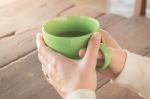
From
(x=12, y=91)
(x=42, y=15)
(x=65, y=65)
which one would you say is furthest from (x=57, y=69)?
(x=42, y=15)

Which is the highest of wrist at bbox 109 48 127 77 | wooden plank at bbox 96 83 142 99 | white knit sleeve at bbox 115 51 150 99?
wrist at bbox 109 48 127 77

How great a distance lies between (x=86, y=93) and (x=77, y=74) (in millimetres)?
39

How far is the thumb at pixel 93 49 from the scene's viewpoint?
1.80 feet

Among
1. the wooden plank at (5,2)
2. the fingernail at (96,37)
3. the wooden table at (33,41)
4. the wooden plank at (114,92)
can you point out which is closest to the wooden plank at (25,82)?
the wooden table at (33,41)

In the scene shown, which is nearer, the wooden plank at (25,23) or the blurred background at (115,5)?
the wooden plank at (25,23)

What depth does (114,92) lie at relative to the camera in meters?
0.75

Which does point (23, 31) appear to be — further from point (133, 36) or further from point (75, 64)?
point (75, 64)

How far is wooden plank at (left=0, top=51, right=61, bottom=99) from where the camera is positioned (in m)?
0.74

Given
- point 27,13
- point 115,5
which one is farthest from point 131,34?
point 115,5

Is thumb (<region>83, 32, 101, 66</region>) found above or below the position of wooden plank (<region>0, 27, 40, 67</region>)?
above

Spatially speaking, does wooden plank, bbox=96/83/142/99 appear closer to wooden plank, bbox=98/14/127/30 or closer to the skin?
the skin

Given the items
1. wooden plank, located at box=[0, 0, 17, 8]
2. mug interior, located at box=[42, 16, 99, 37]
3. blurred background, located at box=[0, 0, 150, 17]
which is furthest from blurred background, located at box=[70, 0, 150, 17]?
mug interior, located at box=[42, 16, 99, 37]

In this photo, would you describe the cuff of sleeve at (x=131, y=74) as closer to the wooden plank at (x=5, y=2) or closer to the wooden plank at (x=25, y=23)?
the wooden plank at (x=25, y=23)

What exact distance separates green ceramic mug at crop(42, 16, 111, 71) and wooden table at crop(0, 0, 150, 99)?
185mm
